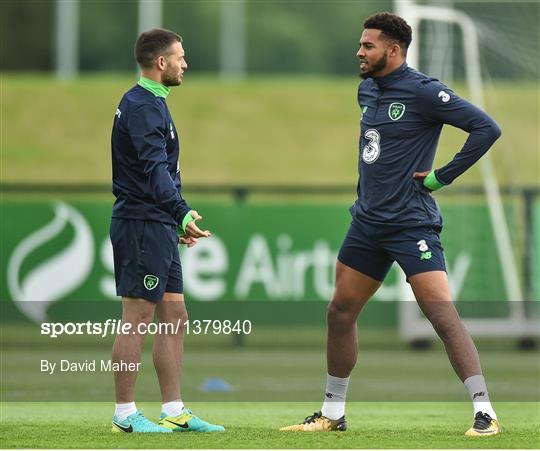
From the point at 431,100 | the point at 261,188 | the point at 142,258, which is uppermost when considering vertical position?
the point at 431,100

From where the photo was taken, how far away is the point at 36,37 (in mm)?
41375

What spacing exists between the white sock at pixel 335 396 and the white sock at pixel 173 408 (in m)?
0.87

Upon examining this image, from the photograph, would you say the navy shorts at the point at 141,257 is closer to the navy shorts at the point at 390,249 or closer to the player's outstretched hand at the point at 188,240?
the player's outstretched hand at the point at 188,240

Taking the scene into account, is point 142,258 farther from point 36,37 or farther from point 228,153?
point 36,37

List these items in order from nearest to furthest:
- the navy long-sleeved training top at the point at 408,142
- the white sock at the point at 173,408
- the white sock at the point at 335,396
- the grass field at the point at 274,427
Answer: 1. the grass field at the point at 274,427
2. the navy long-sleeved training top at the point at 408,142
3. the white sock at the point at 173,408
4. the white sock at the point at 335,396

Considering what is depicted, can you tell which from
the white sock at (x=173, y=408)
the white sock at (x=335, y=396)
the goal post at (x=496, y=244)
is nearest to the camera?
the white sock at (x=173, y=408)

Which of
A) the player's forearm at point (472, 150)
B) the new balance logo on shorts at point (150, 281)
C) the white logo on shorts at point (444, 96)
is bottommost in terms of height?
the new balance logo on shorts at point (150, 281)

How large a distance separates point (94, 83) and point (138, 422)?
93.6 feet

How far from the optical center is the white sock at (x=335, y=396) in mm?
7992

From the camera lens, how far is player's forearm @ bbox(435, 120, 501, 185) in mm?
7582

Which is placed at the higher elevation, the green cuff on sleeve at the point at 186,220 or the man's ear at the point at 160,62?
the man's ear at the point at 160,62

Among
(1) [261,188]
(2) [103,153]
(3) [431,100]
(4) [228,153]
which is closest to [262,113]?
(4) [228,153]

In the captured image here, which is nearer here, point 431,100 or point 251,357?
point 431,100

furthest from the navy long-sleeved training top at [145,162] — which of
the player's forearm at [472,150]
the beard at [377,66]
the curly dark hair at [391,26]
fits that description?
the player's forearm at [472,150]
